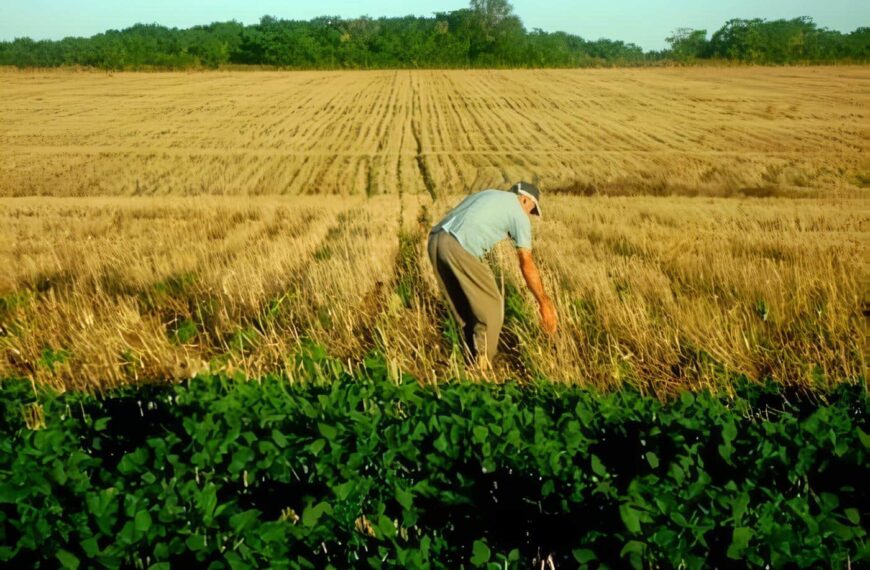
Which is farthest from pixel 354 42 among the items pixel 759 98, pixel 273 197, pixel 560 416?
pixel 560 416

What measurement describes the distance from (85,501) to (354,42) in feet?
205

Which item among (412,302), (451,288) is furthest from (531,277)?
(412,302)

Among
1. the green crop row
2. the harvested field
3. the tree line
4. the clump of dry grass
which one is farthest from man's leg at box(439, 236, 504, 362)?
the tree line

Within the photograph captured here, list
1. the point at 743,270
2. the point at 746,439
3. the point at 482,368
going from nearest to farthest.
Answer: the point at 746,439, the point at 482,368, the point at 743,270

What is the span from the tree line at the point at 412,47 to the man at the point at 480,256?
1954 inches

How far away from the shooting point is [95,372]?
274 inches

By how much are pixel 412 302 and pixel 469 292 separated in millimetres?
1748

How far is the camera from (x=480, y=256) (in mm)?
7094

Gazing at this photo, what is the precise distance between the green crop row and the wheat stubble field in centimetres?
168

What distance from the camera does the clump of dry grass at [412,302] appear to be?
273 inches

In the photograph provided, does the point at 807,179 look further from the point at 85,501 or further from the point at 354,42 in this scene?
the point at 354,42

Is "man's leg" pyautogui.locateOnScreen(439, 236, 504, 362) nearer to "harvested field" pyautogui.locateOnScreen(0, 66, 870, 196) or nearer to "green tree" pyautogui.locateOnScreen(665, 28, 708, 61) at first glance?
"harvested field" pyautogui.locateOnScreen(0, 66, 870, 196)

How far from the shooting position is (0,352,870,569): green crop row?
3.51m

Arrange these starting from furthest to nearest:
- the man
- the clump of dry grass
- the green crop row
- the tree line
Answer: the tree line, the clump of dry grass, the man, the green crop row
